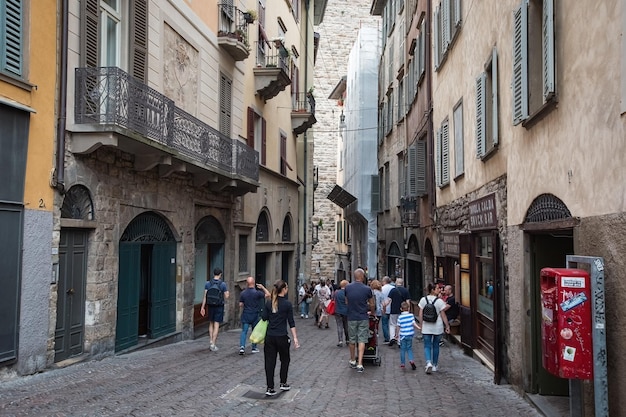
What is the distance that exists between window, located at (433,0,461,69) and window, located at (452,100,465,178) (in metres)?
1.71

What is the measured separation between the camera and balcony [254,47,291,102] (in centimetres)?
2181

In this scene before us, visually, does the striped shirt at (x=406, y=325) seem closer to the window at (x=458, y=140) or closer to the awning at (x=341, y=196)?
the window at (x=458, y=140)

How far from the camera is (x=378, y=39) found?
33125mm

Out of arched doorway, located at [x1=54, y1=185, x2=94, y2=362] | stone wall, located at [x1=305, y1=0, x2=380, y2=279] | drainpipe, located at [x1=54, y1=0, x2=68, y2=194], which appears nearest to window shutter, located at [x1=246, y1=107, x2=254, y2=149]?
arched doorway, located at [x1=54, y1=185, x2=94, y2=362]

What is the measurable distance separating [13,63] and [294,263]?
21.0 meters

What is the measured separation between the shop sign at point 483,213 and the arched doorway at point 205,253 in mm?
7468

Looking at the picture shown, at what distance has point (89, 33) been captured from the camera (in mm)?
10820

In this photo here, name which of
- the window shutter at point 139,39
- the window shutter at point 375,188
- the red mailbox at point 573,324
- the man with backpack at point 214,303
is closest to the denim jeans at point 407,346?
the man with backpack at point 214,303

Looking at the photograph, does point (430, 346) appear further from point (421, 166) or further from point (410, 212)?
point (410, 212)

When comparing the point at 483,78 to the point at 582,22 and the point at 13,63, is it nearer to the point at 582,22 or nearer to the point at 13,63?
the point at 582,22

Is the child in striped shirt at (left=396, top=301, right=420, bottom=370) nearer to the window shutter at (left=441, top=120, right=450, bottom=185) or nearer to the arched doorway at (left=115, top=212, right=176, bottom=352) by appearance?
the arched doorway at (left=115, top=212, right=176, bottom=352)

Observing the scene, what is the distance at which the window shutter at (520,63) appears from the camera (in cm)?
821

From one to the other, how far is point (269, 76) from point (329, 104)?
86.1 feet

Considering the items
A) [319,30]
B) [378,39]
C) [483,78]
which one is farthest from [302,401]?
→ [319,30]
